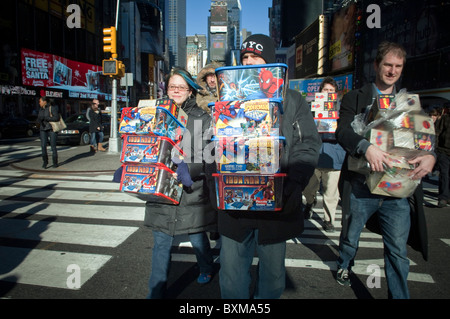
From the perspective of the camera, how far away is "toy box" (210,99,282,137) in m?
1.79

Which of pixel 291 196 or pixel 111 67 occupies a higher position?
pixel 111 67

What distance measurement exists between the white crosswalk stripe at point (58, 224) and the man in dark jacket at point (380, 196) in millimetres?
2713

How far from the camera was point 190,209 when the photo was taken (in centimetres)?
265

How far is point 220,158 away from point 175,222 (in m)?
0.99

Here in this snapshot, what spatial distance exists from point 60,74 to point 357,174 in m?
34.9

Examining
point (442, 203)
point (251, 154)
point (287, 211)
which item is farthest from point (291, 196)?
point (442, 203)

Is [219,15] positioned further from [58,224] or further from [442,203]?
[58,224]

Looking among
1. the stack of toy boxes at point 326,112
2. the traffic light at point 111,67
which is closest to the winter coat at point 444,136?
the stack of toy boxes at point 326,112

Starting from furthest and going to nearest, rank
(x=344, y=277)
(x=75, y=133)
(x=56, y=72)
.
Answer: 1. (x=56, y=72)
2. (x=75, y=133)
3. (x=344, y=277)

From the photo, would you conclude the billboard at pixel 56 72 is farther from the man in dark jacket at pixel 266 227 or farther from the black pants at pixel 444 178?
the man in dark jacket at pixel 266 227

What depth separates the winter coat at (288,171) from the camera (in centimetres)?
194

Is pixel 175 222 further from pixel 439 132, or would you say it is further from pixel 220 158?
pixel 439 132

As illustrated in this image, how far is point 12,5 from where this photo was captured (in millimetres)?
25766
